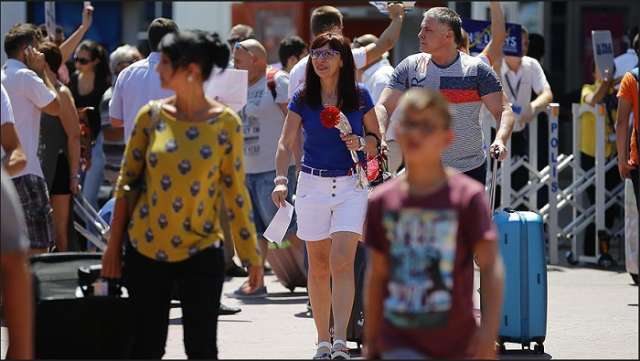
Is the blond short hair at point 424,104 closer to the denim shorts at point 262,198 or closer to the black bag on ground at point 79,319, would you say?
the black bag on ground at point 79,319

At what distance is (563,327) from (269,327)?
1866 millimetres

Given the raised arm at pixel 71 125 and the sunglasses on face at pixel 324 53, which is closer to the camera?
the sunglasses on face at pixel 324 53

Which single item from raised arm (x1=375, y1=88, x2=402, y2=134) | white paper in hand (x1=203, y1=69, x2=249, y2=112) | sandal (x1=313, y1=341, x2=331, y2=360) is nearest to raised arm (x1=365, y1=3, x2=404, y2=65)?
white paper in hand (x1=203, y1=69, x2=249, y2=112)

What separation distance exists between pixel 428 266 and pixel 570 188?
869 cm

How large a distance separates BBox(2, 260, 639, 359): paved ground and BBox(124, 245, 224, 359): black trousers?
1929 millimetres

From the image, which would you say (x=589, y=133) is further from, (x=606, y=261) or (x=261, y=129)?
(x=261, y=129)

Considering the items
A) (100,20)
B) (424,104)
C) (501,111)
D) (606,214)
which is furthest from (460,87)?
(100,20)

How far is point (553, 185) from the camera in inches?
506

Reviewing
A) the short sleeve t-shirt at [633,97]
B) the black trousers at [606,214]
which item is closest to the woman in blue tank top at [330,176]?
the short sleeve t-shirt at [633,97]

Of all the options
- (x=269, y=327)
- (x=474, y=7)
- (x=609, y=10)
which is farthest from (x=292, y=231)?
(x=609, y=10)

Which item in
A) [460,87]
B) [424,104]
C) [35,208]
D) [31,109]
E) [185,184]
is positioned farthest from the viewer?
[31,109]

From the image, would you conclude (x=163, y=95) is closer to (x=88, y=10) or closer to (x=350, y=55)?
(x=350, y=55)

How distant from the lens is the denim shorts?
35.8 feet

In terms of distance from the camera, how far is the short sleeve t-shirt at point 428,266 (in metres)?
4.70
